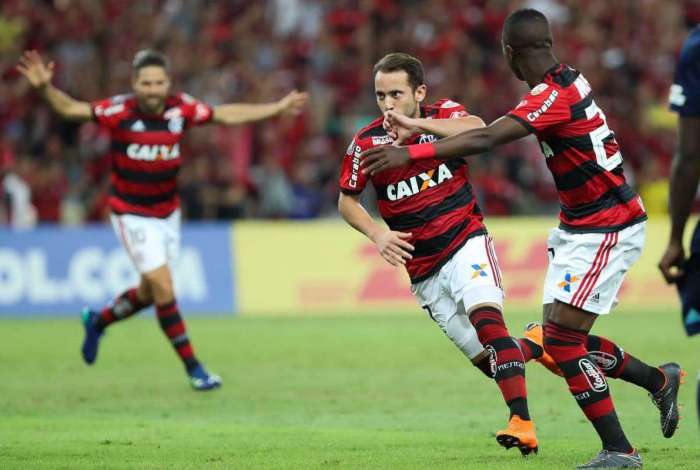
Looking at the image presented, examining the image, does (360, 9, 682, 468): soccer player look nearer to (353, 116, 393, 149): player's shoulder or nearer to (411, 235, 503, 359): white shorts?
(411, 235, 503, 359): white shorts

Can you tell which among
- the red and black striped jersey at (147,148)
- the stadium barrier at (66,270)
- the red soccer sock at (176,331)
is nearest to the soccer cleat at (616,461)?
the red soccer sock at (176,331)

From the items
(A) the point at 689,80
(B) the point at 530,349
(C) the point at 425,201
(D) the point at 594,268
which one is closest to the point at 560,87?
(D) the point at 594,268

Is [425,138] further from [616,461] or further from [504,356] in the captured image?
[616,461]

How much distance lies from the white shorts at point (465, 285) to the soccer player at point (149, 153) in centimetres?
396

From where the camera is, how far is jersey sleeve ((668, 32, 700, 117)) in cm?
502

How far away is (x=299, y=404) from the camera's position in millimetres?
9852

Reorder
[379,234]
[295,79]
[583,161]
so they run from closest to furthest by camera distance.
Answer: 1. [583,161]
2. [379,234]
3. [295,79]

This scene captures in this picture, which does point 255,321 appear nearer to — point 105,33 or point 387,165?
point 105,33

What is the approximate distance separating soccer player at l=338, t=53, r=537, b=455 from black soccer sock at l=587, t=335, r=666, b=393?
636mm

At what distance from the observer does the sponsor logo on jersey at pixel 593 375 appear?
657cm

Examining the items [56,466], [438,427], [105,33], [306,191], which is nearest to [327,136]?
[306,191]

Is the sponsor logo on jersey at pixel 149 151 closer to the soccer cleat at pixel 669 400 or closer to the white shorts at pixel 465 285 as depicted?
the white shorts at pixel 465 285

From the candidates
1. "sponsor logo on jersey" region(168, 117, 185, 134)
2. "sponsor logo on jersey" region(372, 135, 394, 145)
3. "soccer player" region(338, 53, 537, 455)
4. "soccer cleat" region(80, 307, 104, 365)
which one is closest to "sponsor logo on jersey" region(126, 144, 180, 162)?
"sponsor logo on jersey" region(168, 117, 185, 134)

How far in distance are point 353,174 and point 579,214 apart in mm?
1520
